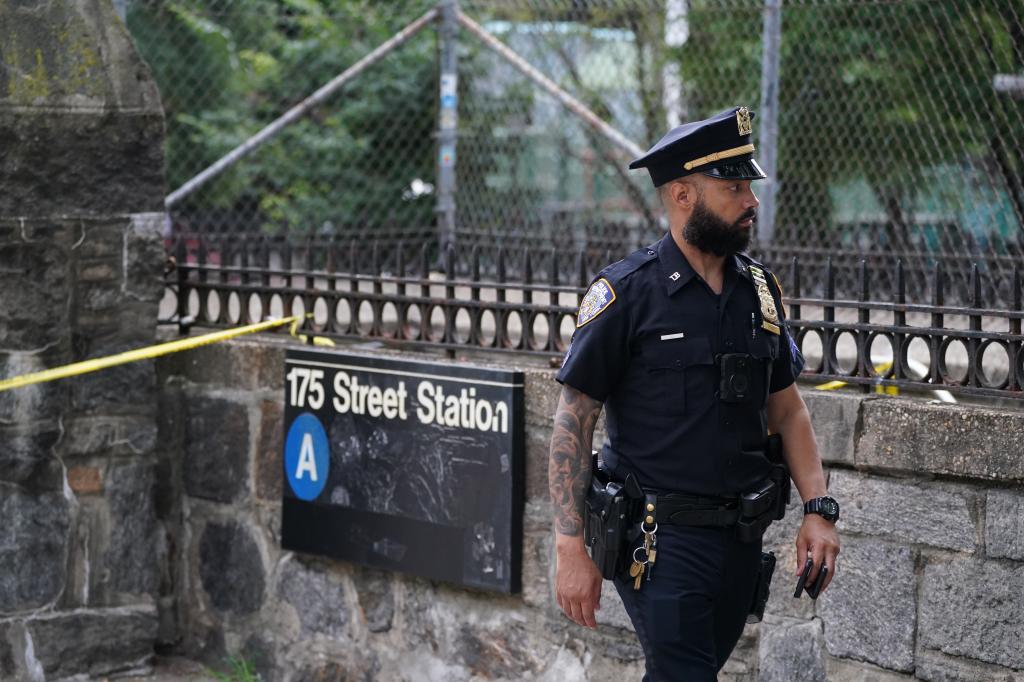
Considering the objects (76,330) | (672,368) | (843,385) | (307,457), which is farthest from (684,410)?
(76,330)

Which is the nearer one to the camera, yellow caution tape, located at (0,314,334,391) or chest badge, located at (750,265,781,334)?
chest badge, located at (750,265,781,334)

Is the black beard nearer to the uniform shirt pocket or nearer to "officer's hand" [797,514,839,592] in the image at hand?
the uniform shirt pocket

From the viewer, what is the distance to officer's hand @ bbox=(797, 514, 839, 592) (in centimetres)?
344

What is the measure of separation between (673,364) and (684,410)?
0.39 ft

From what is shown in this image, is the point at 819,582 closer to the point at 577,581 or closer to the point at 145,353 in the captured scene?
the point at 577,581

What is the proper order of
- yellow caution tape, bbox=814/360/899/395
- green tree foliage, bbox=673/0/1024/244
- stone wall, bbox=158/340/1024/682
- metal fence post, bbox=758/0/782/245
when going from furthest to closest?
1. metal fence post, bbox=758/0/782/245
2. green tree foliage, bbox=673/0/1024/244
3. yellow caution tape, bbox=814/360/899/395
4. stone wall, bbox=158/340/1024/682

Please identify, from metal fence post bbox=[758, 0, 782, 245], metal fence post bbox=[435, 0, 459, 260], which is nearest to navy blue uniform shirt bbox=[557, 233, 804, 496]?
metal fence post bbox=[758, 0, 782, 245]

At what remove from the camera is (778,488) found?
11.5 ft

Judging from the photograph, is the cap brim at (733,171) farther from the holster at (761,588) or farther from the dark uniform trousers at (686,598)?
the holster at (761,588)

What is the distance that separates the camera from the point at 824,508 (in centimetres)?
346

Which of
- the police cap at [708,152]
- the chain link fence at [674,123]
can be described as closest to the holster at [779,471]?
the police cap at [708,152]

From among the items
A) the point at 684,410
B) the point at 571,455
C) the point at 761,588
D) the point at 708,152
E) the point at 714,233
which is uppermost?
the point at 708,152

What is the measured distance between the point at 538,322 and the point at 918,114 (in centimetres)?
245

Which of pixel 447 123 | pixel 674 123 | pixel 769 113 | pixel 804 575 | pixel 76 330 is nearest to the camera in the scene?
pixel 804 575
